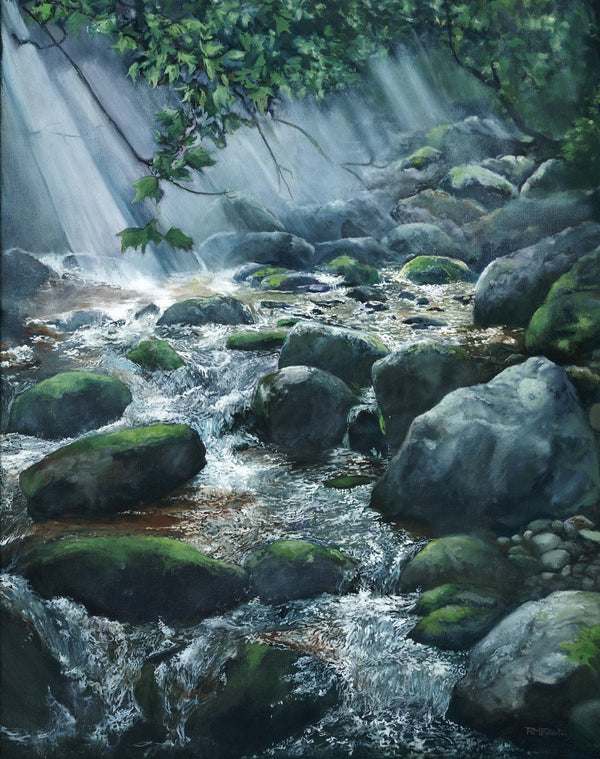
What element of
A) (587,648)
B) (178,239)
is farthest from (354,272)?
(587,648)

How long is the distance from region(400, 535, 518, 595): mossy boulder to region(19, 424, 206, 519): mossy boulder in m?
0.89

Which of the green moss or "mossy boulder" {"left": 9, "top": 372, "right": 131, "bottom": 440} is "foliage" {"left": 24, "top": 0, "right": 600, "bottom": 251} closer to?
"mossy boulder" {"left": 9, "top": 372, "right": 131, "bottom": 440}

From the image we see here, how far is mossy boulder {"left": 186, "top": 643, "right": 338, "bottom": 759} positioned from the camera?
87.2 inches

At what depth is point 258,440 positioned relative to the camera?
3008 millimetres

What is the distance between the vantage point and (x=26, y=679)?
2.36 meters

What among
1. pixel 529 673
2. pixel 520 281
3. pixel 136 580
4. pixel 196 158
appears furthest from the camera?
pixel 520 281

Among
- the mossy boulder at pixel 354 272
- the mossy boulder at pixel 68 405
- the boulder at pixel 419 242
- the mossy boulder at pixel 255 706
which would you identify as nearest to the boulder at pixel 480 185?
the boulder at pixel 419 242

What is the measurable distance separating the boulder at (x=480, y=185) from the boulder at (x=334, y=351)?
67 cm

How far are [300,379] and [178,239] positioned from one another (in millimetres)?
753

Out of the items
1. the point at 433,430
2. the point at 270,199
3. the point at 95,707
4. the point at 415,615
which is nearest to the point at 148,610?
the point at 95,707

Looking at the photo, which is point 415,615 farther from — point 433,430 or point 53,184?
point 53,184

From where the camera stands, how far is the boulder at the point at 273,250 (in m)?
3.11

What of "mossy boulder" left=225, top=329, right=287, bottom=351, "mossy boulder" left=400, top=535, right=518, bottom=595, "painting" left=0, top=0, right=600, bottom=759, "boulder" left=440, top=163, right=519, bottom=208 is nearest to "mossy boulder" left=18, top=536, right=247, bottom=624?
"painting" left=0, top=0, right=600, bottom=759

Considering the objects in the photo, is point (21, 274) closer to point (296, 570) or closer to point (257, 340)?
point (257, 340)
